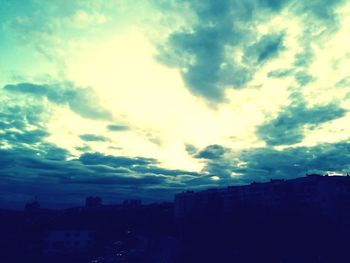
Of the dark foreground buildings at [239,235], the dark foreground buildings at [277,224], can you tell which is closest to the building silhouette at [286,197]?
the dark foreground buildings at [277,224]

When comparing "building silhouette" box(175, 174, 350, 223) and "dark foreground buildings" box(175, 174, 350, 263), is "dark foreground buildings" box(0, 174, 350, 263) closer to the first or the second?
"dark foreground buildings" box(175, 174, 350, 263)

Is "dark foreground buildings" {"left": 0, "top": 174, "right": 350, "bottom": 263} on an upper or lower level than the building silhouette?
lower

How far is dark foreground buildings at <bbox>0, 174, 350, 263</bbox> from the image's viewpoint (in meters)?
48.9

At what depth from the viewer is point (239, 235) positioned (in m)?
61.0

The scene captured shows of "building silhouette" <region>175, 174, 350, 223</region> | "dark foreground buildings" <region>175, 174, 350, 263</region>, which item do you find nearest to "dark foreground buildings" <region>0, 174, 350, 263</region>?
"dark foreground buildings" <region>175, 174, 350, 263</region>

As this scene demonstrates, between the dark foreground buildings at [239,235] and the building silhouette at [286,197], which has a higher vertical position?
the building silhouette at [286,197]

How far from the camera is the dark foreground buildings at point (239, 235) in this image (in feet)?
160

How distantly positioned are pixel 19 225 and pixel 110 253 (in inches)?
1800

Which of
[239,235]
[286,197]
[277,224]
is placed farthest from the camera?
[286,197]

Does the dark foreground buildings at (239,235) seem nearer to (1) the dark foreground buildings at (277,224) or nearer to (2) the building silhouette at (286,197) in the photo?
(1) the dark foreground buildings at (277,224)

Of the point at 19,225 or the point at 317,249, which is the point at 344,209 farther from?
the point at 19,225

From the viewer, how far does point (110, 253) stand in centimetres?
5297

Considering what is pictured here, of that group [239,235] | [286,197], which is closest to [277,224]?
[239,235]

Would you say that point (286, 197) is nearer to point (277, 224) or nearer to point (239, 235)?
point (277, 224)
